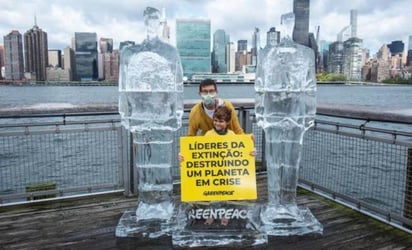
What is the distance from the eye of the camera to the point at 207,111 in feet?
11.8

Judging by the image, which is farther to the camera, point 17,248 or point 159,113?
point 159,113

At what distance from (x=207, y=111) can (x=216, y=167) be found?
57 centimetres

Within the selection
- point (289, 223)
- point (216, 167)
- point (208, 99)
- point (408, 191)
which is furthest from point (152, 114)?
point (408, 191)

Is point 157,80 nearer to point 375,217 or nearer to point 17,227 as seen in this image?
point 17,227

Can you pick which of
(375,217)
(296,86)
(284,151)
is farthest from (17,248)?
(375,217)

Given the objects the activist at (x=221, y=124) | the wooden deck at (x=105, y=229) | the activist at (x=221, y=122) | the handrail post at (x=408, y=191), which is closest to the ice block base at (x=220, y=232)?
the activist at (x=221, y=124)

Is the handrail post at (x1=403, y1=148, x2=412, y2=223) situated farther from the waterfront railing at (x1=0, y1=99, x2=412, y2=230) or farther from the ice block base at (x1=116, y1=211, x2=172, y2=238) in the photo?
the ice block base at (x1=116, y1=211, x2=172, y2=238)

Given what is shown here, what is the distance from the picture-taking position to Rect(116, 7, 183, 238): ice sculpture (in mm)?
3324

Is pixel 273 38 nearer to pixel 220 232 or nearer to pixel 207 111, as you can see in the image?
pixel 207 111

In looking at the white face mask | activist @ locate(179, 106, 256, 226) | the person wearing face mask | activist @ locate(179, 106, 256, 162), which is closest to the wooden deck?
activist @ locate(179, 106, 256, 226)

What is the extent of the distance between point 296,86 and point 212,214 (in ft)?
4.46

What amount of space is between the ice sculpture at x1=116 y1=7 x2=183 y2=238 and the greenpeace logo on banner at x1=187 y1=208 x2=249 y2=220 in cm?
32

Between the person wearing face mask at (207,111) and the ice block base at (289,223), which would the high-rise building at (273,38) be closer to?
the person wearing face mask at (207,111)

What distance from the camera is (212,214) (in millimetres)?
3305
